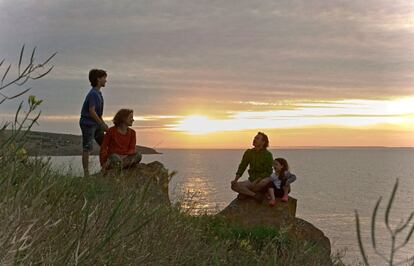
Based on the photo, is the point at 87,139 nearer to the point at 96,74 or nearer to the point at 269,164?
the point at 96,74

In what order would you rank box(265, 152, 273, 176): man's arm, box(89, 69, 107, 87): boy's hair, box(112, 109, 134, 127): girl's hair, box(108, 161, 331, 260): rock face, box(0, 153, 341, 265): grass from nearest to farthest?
box(0, 153, 341, 265): grass
box(89, 69, 107, 87): boy's hair
box(112, 109, 134, 127): girl's hair
box(108, 161, 331, 260): rock face
box(265, 152, 273, 176): man's arm

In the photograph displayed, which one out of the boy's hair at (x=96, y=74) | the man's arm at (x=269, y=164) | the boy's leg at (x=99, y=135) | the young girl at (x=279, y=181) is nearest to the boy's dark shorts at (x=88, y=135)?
the boy's leg at (x=99, y=135)

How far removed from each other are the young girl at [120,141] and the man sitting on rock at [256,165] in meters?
3.00

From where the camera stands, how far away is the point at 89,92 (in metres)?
10.2

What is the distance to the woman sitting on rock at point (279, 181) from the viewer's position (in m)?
12.4

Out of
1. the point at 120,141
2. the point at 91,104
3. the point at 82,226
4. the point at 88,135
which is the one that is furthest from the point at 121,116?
the point at 82,226

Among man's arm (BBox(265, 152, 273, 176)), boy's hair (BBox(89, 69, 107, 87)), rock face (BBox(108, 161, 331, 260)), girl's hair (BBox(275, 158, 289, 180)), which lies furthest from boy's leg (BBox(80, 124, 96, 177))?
girl's hair (BBox(275, 158, 289, 180))

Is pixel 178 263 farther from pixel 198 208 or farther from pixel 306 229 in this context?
pixel 306 229

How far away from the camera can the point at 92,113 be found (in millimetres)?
10094

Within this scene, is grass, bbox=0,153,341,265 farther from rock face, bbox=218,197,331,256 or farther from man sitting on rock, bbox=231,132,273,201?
man sitting on rock, bbox=231,132,273,201

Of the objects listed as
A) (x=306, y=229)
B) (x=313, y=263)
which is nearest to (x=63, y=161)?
(x=313, y=263)

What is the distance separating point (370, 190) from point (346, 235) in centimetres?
5973

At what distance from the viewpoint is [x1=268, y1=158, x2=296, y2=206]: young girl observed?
12398mm

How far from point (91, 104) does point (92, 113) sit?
0.53 ft
